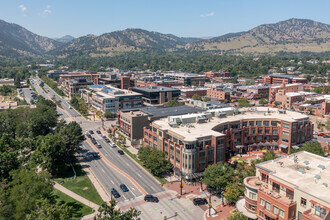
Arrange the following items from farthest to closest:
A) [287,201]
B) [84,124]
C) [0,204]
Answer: [84,124], [0,204], [287,201]

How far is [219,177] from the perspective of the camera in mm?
67562

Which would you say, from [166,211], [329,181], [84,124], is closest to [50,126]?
[84,124]

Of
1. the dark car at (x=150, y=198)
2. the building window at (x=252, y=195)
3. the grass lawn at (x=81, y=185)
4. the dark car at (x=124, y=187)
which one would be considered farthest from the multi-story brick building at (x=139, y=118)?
the building window at (x=252, y=195)

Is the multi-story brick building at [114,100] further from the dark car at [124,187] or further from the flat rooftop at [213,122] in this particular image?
the dark car at [124,187]

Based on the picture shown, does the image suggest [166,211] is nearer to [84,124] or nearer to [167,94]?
[84,124]

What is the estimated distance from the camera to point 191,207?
64250 mm

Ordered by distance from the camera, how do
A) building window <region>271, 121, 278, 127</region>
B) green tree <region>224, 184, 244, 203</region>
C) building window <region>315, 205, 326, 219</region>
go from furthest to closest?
building window <region>271, 121, 278, 127</region> → green tree <region>224, 184, 244, 203</region> → building window <region>315, 205, 326, 219</region>

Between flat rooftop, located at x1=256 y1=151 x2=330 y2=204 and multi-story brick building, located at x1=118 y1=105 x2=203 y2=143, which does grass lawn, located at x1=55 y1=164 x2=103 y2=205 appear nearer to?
multi-story brick building, located at x1=118 y1=105 x2=203 y2=143

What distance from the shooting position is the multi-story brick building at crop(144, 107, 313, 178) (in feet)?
255

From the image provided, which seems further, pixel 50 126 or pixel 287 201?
pixel 50 126

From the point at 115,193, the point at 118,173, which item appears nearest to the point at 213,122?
the point at 118,173

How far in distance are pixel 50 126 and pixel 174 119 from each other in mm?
57907

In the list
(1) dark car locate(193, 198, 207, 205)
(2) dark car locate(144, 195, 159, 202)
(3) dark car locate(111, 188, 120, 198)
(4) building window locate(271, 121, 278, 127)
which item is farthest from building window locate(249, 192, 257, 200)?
(4) building window locate(271, 121, 278, 127)

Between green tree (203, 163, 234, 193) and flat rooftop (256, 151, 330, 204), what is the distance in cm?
1307
